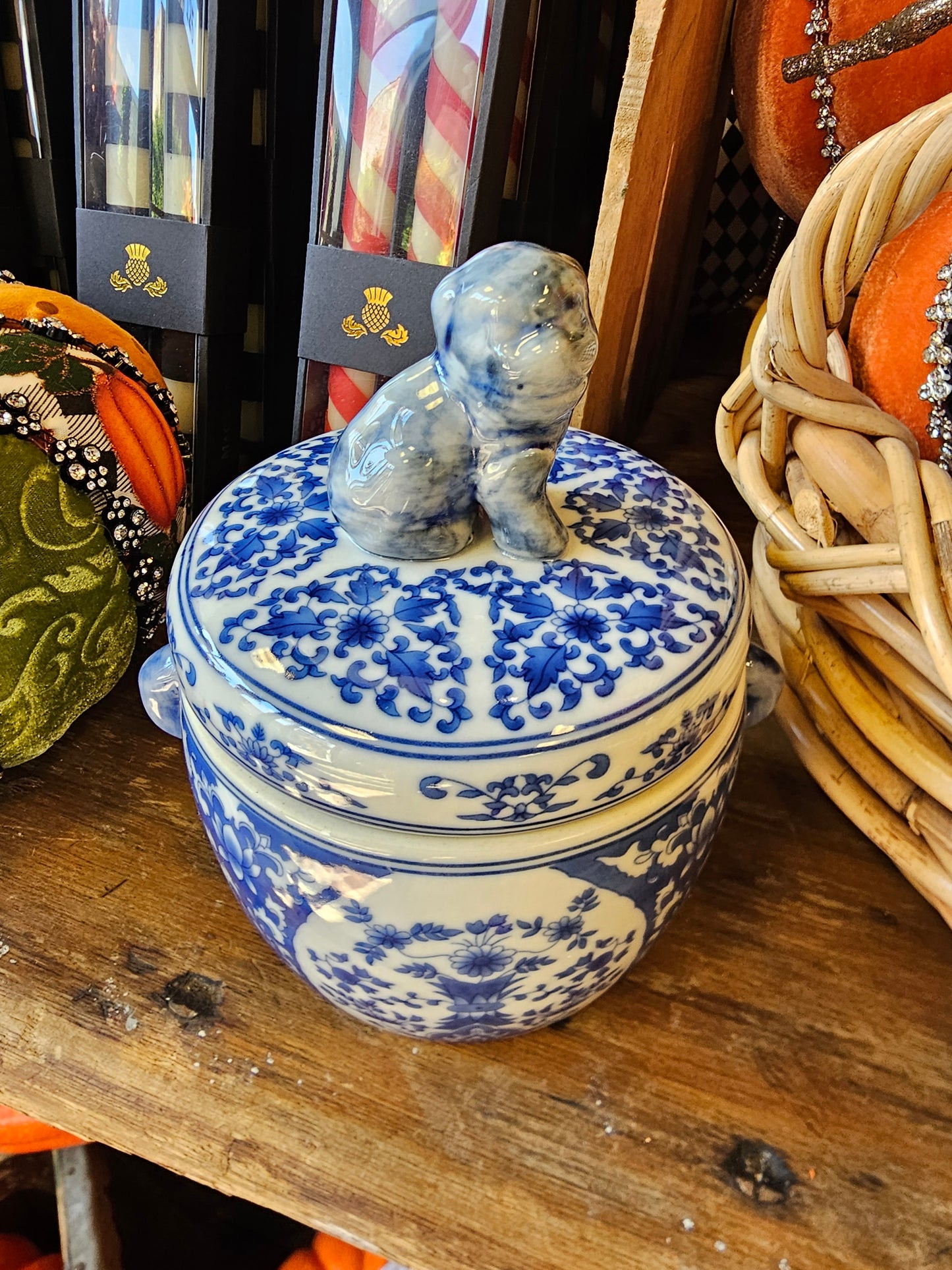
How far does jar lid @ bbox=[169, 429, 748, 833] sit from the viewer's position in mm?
364

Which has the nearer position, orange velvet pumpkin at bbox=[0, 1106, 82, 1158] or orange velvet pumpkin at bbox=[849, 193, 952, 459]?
orange velvet pumpkin at bbox=[849, 193, 952, 459]

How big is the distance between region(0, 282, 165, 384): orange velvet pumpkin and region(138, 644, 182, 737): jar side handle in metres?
0.30

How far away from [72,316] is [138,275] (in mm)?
124

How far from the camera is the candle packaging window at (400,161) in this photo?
2.05 ft

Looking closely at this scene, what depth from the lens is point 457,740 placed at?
0.36 m

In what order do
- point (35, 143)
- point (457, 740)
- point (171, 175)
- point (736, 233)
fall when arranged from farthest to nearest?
1. point (736, 233)
2. point (35, 143)
3. point (171, 175)
4. point (457, 740)

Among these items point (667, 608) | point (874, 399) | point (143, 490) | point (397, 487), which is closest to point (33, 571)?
point (143, 490)

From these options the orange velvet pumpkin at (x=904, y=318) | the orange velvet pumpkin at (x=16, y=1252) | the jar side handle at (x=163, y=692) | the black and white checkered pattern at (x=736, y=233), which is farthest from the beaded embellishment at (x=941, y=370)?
the orange velvet pumpkin at (x=16, y=1252)

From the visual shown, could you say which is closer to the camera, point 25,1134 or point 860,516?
point 860,516

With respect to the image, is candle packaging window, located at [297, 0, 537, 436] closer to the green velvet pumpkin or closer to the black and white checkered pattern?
the green velvet pumpkin

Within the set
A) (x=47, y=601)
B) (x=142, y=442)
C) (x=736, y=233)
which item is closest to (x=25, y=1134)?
(x=47, y=601)

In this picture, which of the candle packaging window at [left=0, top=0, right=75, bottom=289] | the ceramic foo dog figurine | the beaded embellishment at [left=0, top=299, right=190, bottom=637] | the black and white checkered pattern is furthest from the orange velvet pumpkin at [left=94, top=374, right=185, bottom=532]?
the black and white checkered pattern

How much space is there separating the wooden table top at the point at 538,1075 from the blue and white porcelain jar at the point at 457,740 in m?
0.05

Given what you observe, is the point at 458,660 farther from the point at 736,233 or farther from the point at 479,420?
the point at 736,233
